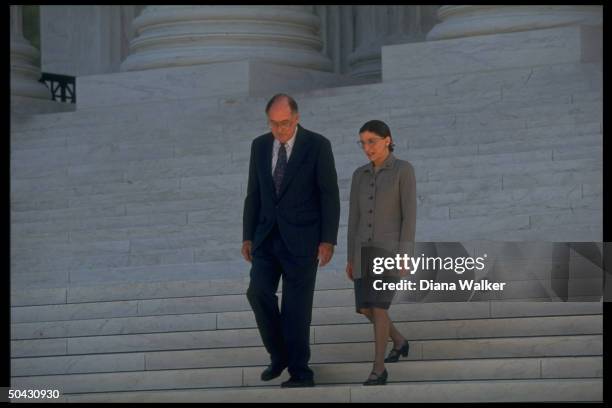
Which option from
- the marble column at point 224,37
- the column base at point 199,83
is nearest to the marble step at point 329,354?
the column base at point 199,83

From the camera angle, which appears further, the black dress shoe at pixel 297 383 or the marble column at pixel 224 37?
the marble column at pixel 224 37

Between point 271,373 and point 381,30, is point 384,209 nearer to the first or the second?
point 271,373

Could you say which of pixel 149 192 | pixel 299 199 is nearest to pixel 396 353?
pixel 299 199

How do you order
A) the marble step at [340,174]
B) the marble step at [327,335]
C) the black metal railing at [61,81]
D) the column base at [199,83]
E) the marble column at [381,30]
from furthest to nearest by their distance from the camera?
the black metal railing at [61,81] < the marble column at [381,30] < the column base at [199,83] < the marble step at [340,174] < the marble step at [327,335]

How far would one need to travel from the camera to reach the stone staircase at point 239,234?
14.8 m

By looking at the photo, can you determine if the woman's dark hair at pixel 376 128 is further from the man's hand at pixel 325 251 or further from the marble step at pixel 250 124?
the marble step at pixel 250 124

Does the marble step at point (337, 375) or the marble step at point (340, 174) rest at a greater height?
the marble step at point (340, 174)

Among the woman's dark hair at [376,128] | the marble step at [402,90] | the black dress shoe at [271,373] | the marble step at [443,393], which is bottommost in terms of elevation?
the marble step at [443,393]

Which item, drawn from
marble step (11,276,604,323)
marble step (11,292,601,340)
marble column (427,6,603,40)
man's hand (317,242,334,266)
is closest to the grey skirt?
man's hand (317,242,334,266)

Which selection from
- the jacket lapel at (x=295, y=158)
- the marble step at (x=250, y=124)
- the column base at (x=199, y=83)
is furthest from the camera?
the column base at (x=199, y=83)

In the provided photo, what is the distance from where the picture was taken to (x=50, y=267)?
68.6 ft

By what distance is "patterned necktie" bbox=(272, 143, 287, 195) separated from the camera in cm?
1461

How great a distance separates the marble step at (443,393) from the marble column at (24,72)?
14.9 metres
